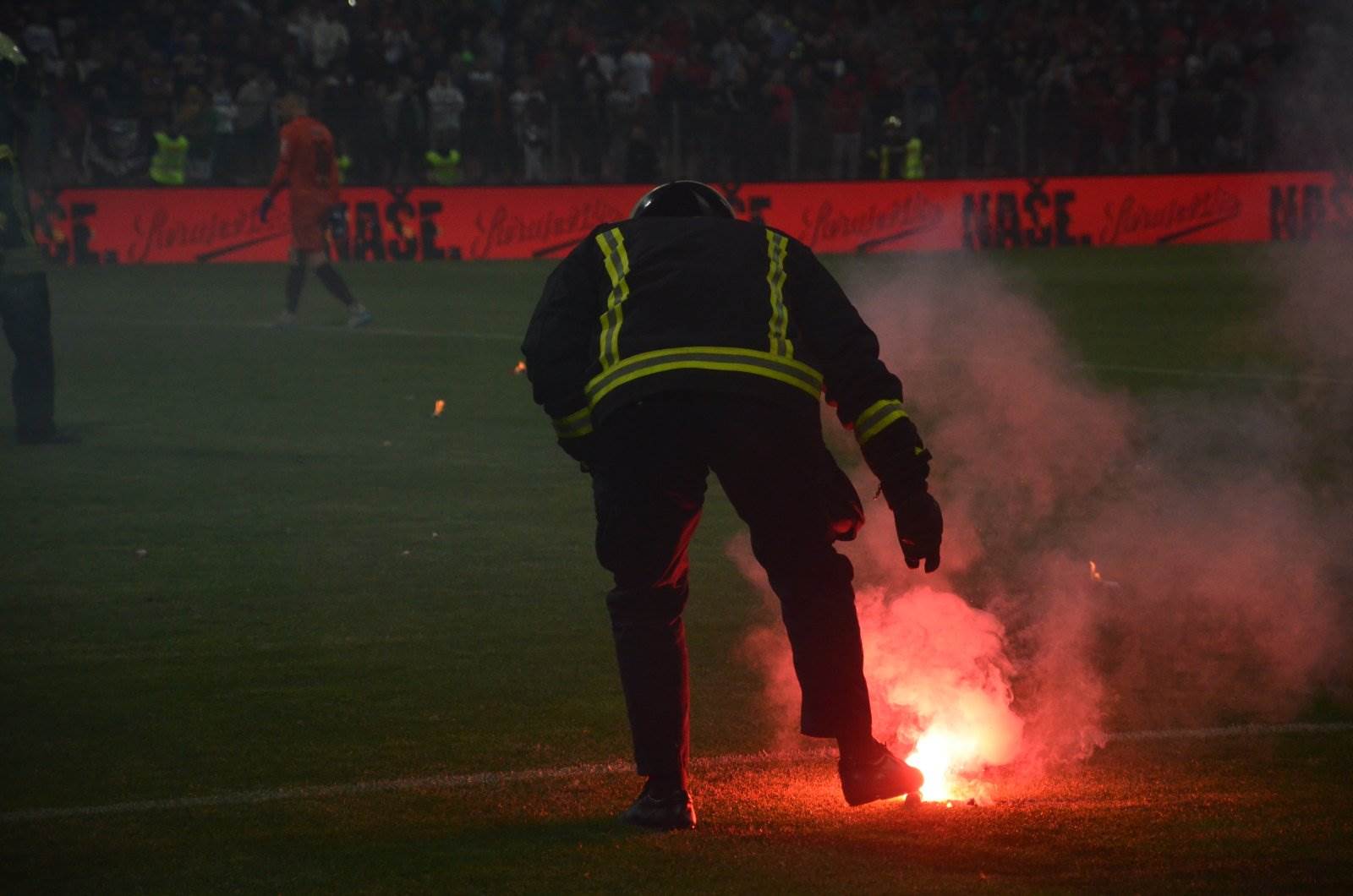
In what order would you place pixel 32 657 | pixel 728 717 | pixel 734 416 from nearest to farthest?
pixel 734 416, pixel 728 717, pixel 32 657

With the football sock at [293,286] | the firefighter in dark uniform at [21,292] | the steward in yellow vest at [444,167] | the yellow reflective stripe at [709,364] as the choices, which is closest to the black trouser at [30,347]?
the firefighter in dark uniform at [21,292]

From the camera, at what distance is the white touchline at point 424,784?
190 inches

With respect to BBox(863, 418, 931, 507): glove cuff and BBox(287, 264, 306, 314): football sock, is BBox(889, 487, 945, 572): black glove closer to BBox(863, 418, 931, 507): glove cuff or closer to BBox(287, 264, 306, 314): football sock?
BBox(863, 418, 931, 507): glove cuff

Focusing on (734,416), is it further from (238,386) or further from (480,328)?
(480,328)

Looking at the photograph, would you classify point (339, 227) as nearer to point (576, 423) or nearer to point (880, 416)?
point (576, 423)

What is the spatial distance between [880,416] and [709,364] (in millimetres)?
405

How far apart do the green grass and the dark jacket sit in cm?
96

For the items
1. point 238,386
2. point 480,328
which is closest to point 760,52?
point 480,328

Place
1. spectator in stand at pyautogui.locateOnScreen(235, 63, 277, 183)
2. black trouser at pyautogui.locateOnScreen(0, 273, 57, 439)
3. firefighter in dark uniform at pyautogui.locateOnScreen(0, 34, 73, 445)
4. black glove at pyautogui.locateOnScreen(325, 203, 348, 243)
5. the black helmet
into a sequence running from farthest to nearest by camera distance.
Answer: spectator in stand at pyautogui.locateOnScreen(235, 63, 277, 183)
black glove at pyautogui.locateOnScreen(325, 203, 348, 243)
black trouser at pyautogui.locateOnScreen(0, 273, 57, 439)
firefighter in dark uniform at pyautogui.locateOnScreen(0, 34, 73, 445)
the black helmet

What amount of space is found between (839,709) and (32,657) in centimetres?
308

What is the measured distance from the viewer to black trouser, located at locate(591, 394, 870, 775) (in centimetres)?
446

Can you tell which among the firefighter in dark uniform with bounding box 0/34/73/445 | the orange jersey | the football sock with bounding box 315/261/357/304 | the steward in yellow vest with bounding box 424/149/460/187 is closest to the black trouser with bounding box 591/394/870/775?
the firefighter in dark uniform with bounding box 0/34/73/445

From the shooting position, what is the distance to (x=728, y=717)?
222 inches

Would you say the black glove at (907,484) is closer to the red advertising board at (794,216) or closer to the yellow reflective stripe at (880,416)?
the yellow reflective stripe at (880,416)
